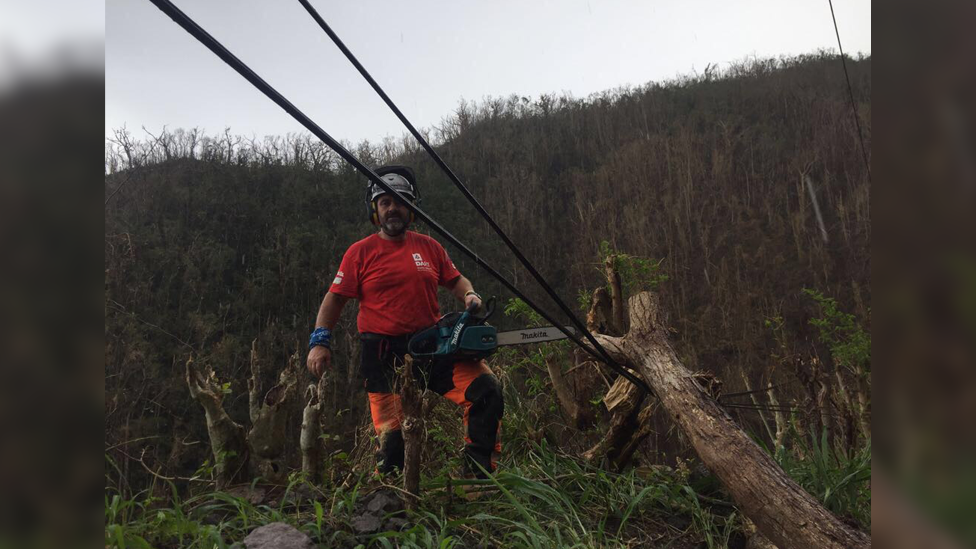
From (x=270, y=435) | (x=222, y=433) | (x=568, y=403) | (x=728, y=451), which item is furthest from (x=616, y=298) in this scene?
(x=222, y=433)

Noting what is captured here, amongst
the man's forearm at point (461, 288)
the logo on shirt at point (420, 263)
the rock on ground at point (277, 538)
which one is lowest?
the rock on ground at point (277, 538)

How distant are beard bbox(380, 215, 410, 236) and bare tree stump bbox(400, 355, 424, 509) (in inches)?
41.4

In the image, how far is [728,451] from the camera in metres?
2.29

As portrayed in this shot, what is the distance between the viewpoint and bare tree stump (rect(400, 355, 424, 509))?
6.40 feet

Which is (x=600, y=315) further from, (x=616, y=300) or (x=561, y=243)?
(x=561, y=243)

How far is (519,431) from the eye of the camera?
340cm

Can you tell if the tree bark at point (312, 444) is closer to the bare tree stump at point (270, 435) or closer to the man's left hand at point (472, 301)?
the bare tree stump at point (270, 435)

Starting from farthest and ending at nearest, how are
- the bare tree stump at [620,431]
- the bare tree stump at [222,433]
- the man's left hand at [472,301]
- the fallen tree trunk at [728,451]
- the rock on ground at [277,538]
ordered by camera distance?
the bare tree stump at [620,431]
the man's left hand at [472,301]
the bare tree stump at [222,433]
the fallen tree trunk at [728,451]
the rock on ground at [277,538]

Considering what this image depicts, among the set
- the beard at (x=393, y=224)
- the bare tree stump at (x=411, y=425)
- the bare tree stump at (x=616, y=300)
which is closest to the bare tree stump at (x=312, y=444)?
the bare tree stump at (x=411, y=425)

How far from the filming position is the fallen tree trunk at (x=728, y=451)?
6.23ft

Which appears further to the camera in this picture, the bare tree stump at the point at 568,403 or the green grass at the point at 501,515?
the bare tree stump at the point at 568,403
